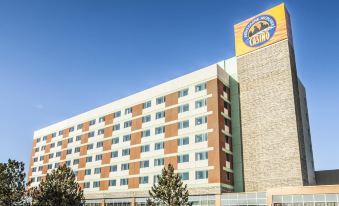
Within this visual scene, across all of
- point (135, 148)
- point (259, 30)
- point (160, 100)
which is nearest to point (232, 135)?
point (160, 100)

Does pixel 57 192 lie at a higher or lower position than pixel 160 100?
lower

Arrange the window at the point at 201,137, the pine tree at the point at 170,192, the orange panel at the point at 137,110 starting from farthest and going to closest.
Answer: the orange panel at the point at 137,110 → the window at the point at 201,137 → the pine tree at the point at 170,192

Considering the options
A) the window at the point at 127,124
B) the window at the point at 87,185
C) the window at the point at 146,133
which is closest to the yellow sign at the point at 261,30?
the window at the point at 146,133

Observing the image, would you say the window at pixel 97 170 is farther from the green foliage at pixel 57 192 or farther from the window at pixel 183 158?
the green foliage at pixel 57 192

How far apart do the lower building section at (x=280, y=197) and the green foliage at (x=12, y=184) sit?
2155 cm

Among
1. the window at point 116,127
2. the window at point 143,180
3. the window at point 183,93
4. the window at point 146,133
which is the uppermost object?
the window at point 183,93

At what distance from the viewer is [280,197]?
4134 cm

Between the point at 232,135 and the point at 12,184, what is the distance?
109ft

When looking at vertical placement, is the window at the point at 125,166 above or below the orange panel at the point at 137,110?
below

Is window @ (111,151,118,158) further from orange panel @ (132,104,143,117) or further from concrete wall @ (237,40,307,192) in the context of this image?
concrete wall @ (237,40,307,192)

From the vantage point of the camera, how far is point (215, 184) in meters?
47.5

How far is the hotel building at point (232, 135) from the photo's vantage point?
45938mm

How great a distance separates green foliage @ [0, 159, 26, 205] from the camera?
38406 millimetres

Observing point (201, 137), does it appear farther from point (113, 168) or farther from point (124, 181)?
point (113, 168)
